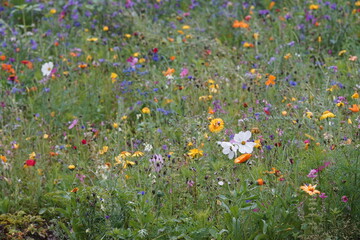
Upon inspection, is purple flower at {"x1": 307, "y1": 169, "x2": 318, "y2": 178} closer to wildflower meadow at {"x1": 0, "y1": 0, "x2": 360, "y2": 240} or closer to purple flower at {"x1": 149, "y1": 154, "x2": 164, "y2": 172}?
wildflower meadow at {"x1": 0, "y1": 0, "x2": 360, "y2": 240}

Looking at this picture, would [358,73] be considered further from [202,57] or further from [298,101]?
[202,57]

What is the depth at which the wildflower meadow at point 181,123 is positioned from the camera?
114 inches

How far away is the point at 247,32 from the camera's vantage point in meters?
5.67

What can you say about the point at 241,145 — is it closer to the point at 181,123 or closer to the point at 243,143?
the point at 243,143

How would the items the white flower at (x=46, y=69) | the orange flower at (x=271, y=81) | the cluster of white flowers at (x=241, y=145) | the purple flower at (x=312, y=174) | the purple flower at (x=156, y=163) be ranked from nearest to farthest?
1. the purple flower at (x=312, y=174)
2. the cluster of white flowers at (x=241, y=145)
3. the purple flower at (x=156, y=163)
4. the orange flower at (x=271, y=81)
5. the white flower at (x=46, y=69)

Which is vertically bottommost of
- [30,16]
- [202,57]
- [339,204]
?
[30,16]

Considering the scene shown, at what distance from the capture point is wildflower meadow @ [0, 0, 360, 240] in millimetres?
2893

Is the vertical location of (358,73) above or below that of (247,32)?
above

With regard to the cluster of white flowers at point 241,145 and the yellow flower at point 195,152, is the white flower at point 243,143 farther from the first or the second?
the yellow flower at point 195,152

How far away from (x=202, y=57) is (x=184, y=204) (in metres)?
2.40

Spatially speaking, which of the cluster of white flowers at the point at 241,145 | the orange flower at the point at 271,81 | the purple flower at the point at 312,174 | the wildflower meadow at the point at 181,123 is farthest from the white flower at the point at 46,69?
the purple flower at the point at 312,174

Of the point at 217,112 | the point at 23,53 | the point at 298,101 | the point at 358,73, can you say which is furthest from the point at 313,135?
the point at 23,53

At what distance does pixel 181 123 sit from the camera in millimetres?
4133

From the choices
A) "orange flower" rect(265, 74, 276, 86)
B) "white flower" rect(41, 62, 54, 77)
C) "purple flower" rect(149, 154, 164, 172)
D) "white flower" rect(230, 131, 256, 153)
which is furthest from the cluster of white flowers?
"white flower" rect(41, 62, 54, 77)
